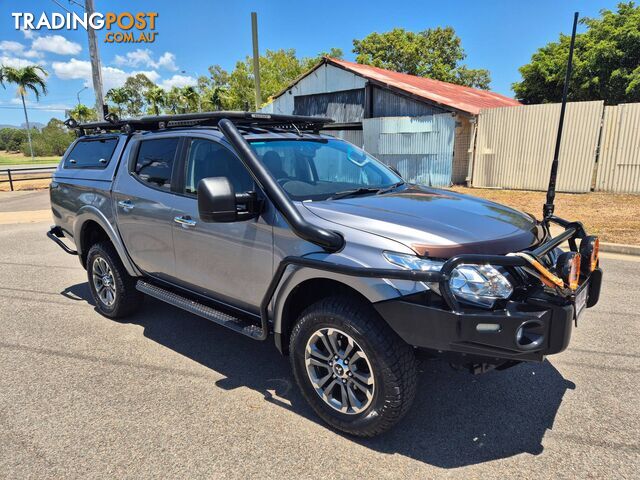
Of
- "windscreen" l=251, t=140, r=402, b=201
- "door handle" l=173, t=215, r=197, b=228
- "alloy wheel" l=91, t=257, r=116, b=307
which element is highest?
"windscreen" l=251, t=140, r=402, b=201

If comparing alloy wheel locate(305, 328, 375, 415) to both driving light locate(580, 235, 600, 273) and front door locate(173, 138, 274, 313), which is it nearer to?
front door locate(173, 138, 274, 313)

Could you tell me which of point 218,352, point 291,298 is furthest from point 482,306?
point 218,352

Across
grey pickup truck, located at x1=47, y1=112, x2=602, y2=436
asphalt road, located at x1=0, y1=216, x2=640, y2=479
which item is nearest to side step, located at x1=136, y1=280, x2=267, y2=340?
grey pickup truck, located at x1=47, y1=112, x2=602, y2=436

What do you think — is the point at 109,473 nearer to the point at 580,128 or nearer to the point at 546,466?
the point at 546,466

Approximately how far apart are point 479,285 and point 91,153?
4457 mm

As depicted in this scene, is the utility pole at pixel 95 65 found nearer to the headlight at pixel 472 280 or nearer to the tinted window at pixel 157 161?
the tinted window at pixel 157 161

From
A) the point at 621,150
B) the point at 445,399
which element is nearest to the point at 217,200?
the point at 445,399

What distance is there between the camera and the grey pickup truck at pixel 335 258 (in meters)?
2.37

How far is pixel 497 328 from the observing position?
7.52 feet

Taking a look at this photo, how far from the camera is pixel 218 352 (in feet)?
13.1

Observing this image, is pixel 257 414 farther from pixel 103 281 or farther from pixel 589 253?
pixel 103 281

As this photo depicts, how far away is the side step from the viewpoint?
3166 millimetres

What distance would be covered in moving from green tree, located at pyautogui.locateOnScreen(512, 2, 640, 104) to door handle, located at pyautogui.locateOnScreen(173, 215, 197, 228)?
23.9m

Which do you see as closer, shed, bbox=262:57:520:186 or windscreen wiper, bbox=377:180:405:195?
windscreen wiper, bbox=377:180:405:195
